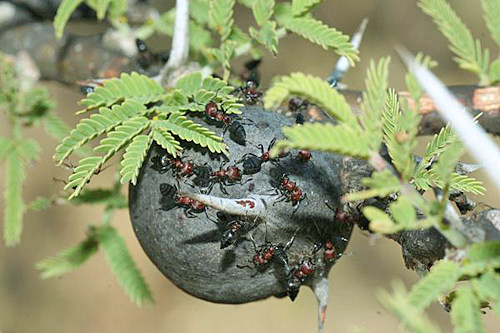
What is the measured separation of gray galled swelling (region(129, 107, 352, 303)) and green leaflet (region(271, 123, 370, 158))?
0.65 meters

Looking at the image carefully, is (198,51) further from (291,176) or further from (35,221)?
(35,221)

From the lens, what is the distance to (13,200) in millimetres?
3350

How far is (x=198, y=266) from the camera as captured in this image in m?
2.38

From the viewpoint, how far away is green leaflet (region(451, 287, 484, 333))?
152 centimetres

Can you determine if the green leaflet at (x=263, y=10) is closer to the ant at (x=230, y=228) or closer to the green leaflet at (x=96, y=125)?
the green leaflet at (x=96, y=125)

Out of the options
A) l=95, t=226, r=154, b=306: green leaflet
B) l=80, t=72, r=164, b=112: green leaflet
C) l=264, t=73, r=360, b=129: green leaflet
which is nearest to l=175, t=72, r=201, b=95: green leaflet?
l=80, t=72, r=164, b=112: green leaflet

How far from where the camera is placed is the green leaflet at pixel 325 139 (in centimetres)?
161

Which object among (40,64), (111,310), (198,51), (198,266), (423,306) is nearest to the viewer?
(423,306)

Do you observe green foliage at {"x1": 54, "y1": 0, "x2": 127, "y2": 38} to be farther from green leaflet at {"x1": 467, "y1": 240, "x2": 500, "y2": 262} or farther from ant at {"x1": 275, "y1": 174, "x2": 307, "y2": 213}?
green leaflet at {"x1": 467, "y1": 240, "x2": 500, "y2": 262}

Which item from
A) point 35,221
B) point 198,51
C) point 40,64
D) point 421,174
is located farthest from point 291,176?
point 35,221

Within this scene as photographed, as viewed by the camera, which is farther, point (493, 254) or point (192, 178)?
point (192, 178)

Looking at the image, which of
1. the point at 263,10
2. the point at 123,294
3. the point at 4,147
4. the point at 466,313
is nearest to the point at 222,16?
the point at 263,10

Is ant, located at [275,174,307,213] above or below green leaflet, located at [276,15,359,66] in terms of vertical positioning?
below

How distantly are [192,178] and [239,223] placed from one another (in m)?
0.25
